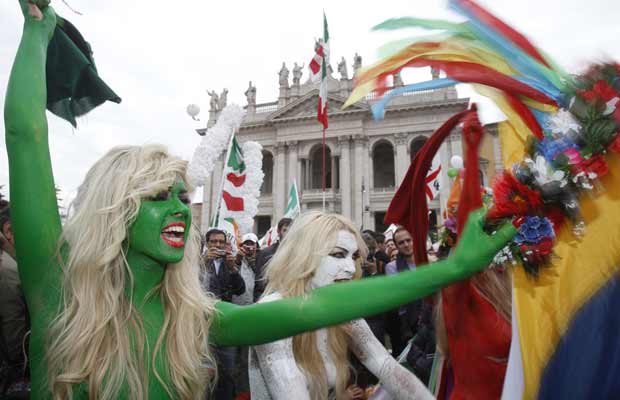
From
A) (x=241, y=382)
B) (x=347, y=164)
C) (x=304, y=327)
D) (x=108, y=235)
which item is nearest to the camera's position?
(x=304, y=327)

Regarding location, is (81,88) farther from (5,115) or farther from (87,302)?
(87,302)

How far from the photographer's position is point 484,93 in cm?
181

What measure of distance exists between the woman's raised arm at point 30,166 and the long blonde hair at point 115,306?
9 centimetres

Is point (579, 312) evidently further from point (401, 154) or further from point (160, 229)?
point (401, 154)

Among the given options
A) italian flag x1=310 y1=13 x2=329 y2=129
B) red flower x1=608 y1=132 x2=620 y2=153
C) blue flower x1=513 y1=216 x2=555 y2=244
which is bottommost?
blue flower x1=513 y1=216 x2=555 y2=244

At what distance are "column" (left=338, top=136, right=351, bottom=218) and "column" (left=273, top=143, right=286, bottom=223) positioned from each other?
160 inches

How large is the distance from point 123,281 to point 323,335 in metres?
1.20

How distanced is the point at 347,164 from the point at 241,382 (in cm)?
2406

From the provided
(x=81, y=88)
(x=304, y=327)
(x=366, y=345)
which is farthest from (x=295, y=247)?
(x=81, y=88)

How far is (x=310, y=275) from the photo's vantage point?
2.29m

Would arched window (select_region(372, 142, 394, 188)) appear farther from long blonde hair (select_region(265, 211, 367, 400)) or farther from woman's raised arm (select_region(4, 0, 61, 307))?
woman's raised arm (select_region(4, 0, 61, 307))

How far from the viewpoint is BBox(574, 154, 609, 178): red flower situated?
131 centimetres

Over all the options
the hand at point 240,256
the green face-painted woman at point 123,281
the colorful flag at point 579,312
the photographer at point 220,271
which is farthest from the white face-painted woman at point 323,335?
the hand at point 240,256

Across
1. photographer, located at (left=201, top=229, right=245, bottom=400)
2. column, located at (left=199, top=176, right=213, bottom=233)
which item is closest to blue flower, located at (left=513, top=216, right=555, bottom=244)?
photographer, located at (left=201, top=229, right=245, bottom=400)
